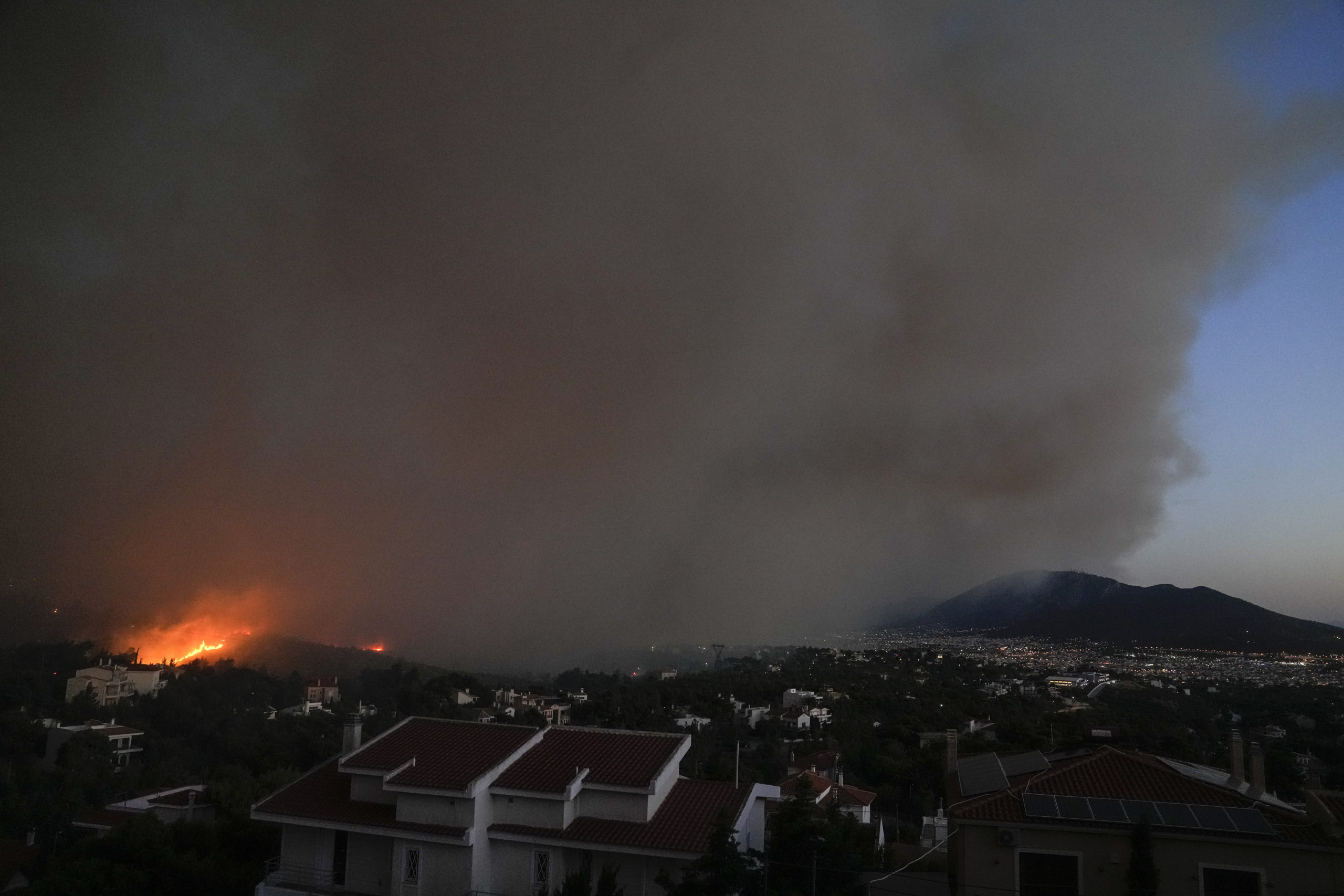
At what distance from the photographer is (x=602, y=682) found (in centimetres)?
6212

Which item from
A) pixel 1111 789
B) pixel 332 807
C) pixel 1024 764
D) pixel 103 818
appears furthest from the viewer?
pixel 103 818

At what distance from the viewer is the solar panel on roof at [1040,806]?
858 centimetres

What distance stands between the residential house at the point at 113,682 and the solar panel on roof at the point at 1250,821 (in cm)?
4999

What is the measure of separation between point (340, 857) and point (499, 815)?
2651 millimetres

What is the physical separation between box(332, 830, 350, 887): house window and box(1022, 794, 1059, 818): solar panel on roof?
9.17 m

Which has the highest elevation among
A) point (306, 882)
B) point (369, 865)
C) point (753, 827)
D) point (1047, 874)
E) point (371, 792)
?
point (1047, 874)

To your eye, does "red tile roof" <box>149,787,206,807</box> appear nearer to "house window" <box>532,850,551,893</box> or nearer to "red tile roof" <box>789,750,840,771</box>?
"house window" <box>532,850,551,893</box>

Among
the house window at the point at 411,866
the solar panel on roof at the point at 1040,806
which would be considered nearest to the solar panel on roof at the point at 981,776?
the solar panel on roof at the point at 1040,806

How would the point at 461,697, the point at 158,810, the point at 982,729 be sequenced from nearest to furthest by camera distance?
the point at 158,810
the point at 982,729
the point at 461,697

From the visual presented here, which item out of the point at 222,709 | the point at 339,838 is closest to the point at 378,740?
the point at 339,838

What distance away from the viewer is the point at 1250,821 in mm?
8188

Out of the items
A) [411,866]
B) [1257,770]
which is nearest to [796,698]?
[411,866]

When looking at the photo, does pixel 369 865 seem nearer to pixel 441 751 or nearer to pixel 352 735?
pixel 441 751

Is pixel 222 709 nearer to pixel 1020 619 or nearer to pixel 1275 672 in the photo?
pixel 1275 672
